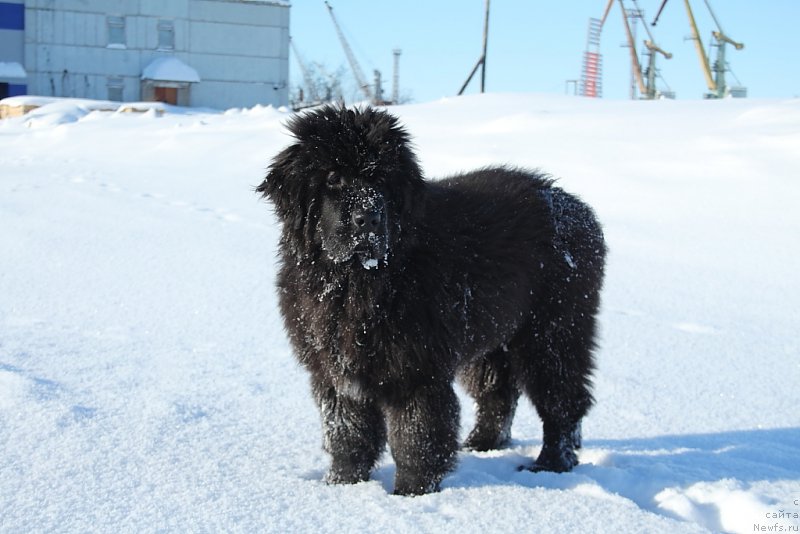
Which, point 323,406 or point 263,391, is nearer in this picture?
point 323,406

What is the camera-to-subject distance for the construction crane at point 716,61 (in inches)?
983

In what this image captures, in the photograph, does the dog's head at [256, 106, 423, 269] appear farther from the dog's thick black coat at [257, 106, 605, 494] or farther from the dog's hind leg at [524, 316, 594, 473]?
the dog's hind leg at [524, 316, 594, 473]

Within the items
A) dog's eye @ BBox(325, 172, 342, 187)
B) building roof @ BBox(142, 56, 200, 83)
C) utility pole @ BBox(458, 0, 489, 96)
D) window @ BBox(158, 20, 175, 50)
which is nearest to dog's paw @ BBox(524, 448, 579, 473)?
dog's eye @ BBox(325, 172, 342, 187)

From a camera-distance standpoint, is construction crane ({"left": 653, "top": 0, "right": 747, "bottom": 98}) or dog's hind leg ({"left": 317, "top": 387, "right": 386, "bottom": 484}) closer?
dog's hind leg ({"left": 317, "top": 387, "right": 386, "bottom": 484})

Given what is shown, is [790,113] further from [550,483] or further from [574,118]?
[550,483]

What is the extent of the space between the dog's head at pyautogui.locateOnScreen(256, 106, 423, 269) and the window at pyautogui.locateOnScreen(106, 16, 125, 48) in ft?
134

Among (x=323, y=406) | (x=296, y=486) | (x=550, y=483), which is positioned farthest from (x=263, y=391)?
(x=550, y=483)

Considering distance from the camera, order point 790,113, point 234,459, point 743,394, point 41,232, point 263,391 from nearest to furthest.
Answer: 1. point 234,459
2. point 263,391
3. point 743,394
4. point 41,232
5. point 790,113

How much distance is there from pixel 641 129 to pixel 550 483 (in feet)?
35.8

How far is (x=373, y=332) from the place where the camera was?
3322 mm

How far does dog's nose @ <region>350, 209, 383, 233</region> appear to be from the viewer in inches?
123

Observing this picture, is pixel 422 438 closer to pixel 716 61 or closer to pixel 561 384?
pixel 561 384

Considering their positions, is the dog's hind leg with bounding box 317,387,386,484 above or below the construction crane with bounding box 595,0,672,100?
below

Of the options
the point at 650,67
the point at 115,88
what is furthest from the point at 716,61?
the point at 115,88
